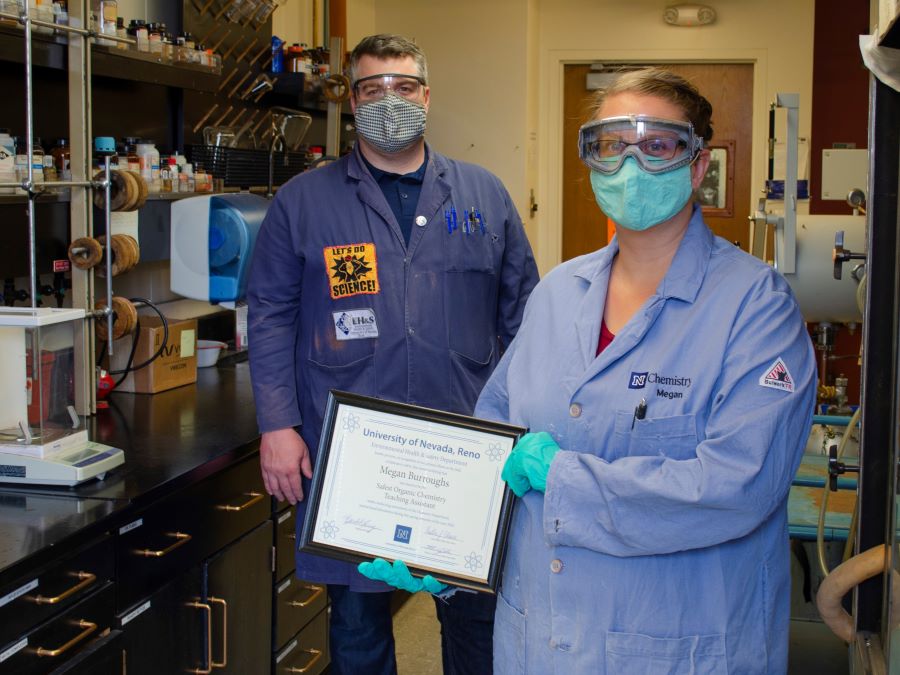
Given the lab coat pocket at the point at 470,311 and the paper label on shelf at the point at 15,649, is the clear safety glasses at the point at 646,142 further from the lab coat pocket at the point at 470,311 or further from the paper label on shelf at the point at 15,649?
the paper label on shelf at the point at 15,649

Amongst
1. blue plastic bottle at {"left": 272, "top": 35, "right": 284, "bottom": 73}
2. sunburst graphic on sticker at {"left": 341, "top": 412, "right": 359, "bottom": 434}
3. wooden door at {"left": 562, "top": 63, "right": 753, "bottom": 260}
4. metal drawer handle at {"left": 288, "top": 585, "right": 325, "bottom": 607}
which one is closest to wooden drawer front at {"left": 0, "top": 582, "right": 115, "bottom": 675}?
sunburst graphic on sticker at {"left": 341, "top": 412, "right": 359, "bottom": 434}

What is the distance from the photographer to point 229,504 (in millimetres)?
2578

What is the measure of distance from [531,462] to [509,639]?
0.98ft

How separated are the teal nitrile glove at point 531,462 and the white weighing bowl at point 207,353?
7.09 ft

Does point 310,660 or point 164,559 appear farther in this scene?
point 310,660

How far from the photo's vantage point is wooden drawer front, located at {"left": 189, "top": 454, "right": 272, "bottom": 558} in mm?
2453

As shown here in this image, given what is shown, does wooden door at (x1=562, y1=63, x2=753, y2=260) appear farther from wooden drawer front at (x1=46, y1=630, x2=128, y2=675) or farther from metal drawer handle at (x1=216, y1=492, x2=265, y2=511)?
wooden drawer front at (x1=46, y1=630, x2=128, y2=675)

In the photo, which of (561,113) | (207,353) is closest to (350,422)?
(207,353)

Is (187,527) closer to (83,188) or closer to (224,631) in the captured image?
(224,631)

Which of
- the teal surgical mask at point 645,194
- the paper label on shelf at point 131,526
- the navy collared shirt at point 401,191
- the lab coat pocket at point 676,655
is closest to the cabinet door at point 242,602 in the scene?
the paper label on shelf at point 131,526

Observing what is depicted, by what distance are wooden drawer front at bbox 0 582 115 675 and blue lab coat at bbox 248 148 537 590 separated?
0.45 m

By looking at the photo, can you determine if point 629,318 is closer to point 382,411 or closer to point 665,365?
point 665,365

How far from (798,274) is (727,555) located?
1.66m

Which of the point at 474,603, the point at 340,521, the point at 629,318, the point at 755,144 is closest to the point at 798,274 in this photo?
the point at 474,603
